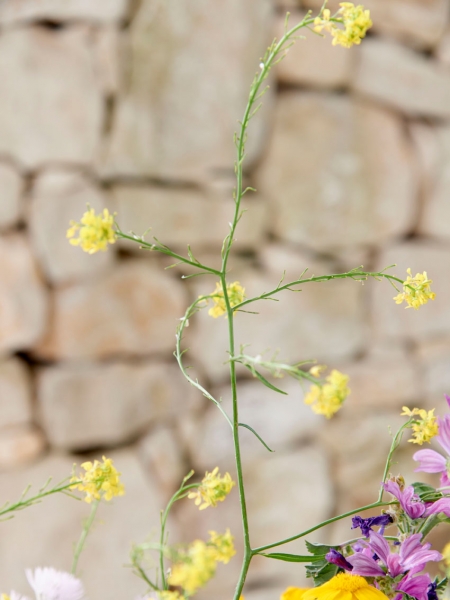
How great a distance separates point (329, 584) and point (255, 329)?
114cm

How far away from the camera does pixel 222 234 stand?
1417mm

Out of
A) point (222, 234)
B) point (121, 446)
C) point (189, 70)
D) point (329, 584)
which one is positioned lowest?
point (121, 446)

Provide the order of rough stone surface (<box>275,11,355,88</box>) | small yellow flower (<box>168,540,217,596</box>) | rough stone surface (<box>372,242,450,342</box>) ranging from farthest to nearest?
rough stone surface (<box>372,242,450,342</box>)
rough stone surface (<box>275,11,355,88</box>)
small yellow flower (<box>168,540,217,596</box>)

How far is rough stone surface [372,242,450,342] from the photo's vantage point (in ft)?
5.23

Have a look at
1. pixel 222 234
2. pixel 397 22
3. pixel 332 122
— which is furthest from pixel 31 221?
pixel 397 22

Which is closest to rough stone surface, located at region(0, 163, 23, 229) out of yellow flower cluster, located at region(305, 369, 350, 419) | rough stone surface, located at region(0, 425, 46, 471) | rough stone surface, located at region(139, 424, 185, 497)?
rough stone surface, located at region(0, 425, 46, 471)

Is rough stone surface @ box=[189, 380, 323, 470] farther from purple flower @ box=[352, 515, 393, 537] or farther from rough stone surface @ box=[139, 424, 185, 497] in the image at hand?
purple flower @ box=[352, 515, 393, 537]

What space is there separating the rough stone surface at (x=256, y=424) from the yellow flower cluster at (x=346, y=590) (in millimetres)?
1062

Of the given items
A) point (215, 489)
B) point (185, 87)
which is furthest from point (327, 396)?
point (185, 87)

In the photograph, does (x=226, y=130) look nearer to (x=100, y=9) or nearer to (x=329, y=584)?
(x=100, y=9)

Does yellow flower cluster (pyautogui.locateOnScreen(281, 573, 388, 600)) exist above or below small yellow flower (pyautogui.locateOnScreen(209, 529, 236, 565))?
below

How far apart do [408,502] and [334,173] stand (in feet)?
4.02

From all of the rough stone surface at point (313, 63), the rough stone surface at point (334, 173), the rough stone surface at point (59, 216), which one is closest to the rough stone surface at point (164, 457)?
the rough stone surface at point (59, 216)

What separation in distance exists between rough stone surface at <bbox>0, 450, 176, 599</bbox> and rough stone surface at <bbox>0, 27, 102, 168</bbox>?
0.59 m
